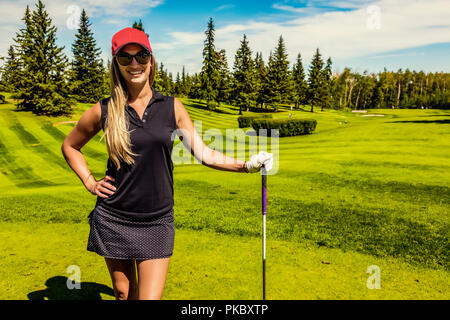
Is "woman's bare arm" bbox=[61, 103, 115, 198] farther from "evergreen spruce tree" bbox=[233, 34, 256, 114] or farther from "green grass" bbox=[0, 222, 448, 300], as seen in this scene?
"evergreen spruce tree" bbox=[233, 34, 256, 114]

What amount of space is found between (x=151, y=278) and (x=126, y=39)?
6.60 ft

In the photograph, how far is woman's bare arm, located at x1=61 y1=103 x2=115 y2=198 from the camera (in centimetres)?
292

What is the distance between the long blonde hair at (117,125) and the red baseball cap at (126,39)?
114mm

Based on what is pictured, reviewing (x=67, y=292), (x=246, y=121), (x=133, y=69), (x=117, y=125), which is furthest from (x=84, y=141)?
(x=246, y=121)

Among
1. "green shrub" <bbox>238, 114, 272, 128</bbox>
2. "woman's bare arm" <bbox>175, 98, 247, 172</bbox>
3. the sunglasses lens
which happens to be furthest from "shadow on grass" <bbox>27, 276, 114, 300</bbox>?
"green shrub" <bbox>238, 114, 272, 128</bbox>

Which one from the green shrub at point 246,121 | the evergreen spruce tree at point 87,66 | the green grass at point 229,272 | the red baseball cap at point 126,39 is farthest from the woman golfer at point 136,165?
the evergreen spruce tree at point 87,66

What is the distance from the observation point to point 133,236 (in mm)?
2865

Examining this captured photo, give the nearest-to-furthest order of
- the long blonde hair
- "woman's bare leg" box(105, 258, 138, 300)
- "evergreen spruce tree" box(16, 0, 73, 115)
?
the long blonde hair → "woman's bare leg" box(105, 258, 138, 300) → "evergreen spruce tree" box(16, 0, 73, 115)

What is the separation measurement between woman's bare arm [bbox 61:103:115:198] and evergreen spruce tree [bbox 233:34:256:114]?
69672 millimetres

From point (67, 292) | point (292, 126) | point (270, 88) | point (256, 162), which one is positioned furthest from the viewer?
point (270, 88)

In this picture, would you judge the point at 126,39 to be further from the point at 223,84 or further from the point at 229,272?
the point at 223,84

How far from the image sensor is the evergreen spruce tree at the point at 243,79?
72.1m
